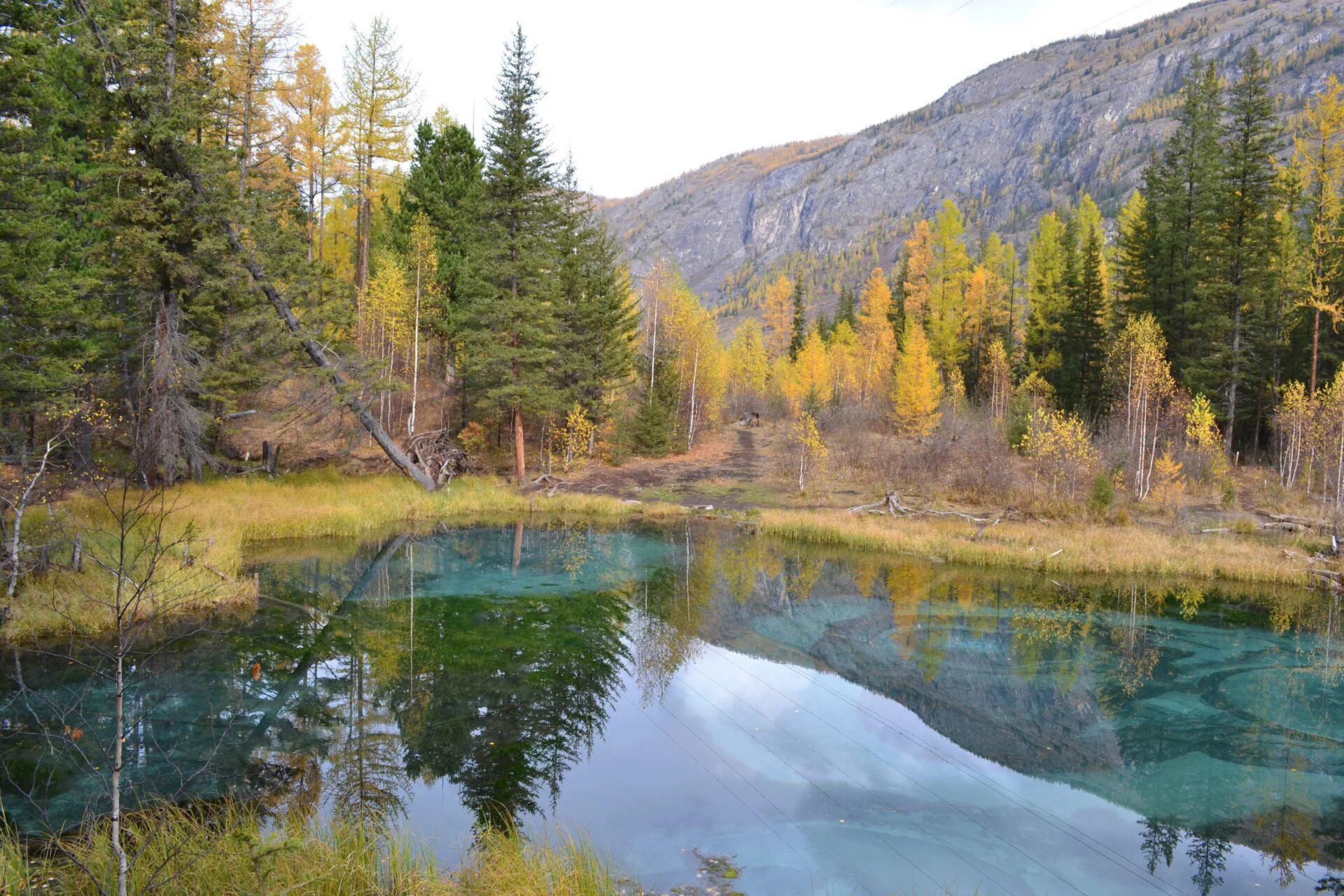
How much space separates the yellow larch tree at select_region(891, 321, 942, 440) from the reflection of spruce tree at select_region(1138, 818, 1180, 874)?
88.7ft

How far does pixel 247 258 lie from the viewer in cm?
2112

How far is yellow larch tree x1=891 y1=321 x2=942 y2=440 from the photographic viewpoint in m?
35.6

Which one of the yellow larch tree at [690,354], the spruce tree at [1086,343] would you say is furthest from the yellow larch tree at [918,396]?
the yellow larch tree at [690,354]

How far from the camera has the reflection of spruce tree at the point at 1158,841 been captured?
306 inches

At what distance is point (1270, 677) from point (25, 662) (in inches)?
779

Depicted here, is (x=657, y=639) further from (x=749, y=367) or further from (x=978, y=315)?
(x=749, y=367)

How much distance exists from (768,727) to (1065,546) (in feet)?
45.0

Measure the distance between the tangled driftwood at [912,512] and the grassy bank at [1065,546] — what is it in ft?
0.95

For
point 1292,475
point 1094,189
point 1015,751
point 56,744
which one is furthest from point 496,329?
point 1094,189

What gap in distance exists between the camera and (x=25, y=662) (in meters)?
11.3

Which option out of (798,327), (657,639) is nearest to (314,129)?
(657,639)

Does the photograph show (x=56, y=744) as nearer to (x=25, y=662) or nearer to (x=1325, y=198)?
(x=25, y=662)

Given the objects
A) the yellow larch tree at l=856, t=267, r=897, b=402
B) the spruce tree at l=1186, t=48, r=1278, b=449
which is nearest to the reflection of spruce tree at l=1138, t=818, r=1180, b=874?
the spruce tree at l=1186, t=48, r=1278, b=449

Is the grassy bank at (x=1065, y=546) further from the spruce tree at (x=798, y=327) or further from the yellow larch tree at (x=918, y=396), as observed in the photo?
the spruce tree at (x=798, y=327)
